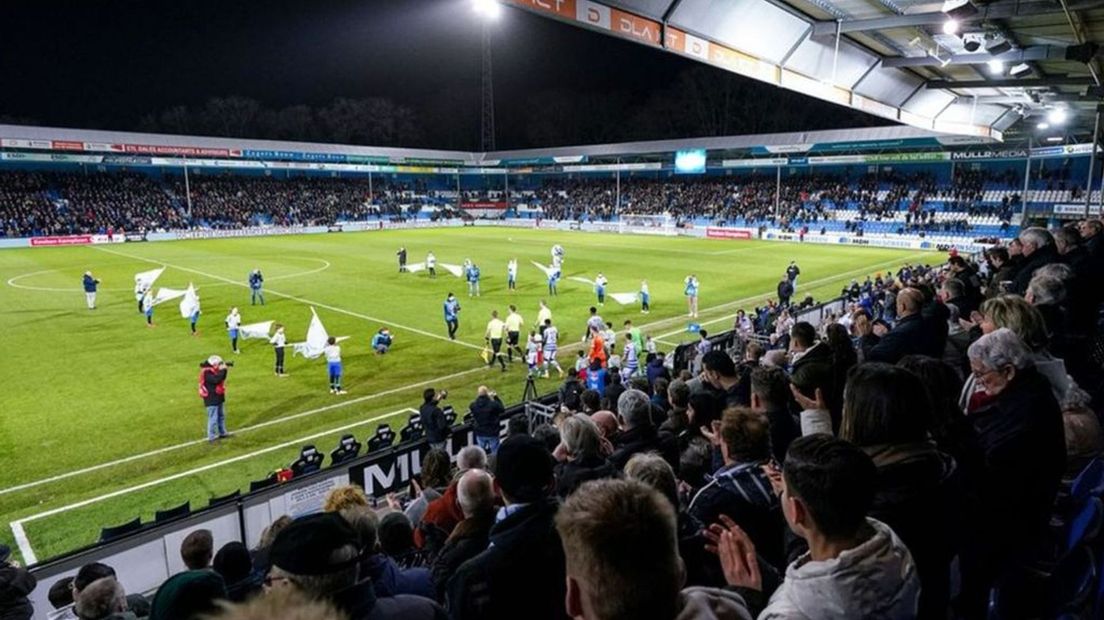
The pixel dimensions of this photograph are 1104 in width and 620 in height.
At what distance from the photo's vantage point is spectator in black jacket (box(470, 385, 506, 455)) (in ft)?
35.7

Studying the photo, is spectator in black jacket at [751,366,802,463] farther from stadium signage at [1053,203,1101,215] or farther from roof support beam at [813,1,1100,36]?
stadium signage at [1053,203,1101,215]

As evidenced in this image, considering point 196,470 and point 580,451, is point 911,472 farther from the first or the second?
point 196,470

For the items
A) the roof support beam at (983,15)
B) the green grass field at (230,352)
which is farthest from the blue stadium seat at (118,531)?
the roof support beam at (983,15)

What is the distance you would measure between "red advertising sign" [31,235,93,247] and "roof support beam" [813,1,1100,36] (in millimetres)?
57198

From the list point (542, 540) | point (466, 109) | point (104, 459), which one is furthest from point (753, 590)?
point (466, 109)

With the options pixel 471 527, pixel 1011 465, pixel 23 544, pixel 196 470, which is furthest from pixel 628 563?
pixel 196 470

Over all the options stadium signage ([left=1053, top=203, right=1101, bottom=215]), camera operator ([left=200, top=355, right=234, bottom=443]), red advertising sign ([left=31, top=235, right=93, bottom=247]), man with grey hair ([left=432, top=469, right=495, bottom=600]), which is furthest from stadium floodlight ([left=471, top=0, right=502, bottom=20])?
red advertising sign ([left=31, top=235, right=93, bottom=247])

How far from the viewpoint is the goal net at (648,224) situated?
6056cm

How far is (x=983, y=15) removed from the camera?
8.23m

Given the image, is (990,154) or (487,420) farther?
(990,154)

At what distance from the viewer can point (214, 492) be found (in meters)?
11.2

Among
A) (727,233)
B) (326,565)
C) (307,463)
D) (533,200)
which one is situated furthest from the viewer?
(533,200)

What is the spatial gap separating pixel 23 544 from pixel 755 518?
35.1 feet

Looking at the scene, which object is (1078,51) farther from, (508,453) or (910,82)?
(508,453)
